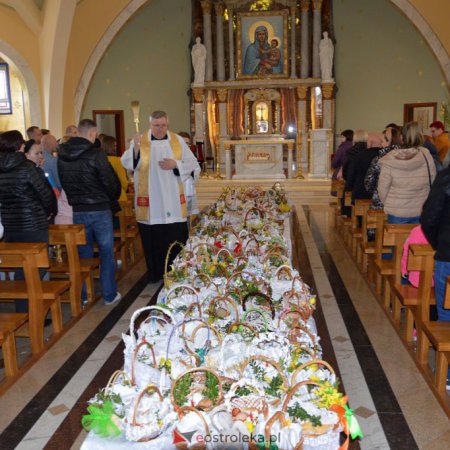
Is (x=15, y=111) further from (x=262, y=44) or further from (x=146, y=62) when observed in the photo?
(x=262, y=44)

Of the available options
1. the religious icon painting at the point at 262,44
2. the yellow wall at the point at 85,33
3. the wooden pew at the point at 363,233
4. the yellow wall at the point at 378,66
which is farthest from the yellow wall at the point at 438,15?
the wooden pew at the point at 363,233

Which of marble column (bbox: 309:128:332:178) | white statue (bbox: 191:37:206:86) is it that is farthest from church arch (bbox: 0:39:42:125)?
marble column (bbox: 309:128:332:178)

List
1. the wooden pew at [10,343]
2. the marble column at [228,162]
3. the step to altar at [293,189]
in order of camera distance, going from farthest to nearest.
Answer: the marble column at [228,162] → the step to altar at [293,189] → the wooden pew at [10,343]

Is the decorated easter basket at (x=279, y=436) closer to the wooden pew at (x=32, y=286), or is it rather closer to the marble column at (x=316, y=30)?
the wooden pew at (x=32, y=286)

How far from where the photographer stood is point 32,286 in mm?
4395

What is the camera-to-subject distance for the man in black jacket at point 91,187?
17.3 ft

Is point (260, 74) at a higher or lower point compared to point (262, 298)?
higher

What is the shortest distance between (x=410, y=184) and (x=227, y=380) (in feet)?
11.6

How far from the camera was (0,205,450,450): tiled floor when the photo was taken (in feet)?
10.7

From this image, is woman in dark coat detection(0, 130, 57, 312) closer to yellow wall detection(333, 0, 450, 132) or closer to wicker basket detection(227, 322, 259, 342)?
wicker basket detection(227, 322, 259, 342)

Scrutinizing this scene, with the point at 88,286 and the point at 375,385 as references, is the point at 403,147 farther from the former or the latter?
the point at 88,286

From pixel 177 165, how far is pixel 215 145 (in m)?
12.2

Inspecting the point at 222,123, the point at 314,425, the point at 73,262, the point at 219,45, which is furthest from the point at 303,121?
the point at 314,425

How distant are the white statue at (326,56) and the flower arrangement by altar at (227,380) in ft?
47.2
